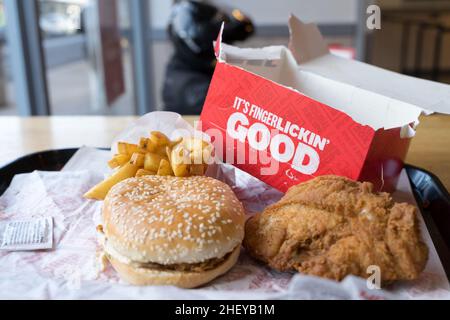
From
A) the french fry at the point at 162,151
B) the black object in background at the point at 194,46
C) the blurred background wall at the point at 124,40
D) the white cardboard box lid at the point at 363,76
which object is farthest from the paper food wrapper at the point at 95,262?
the blurred background wall at the point at 124,40

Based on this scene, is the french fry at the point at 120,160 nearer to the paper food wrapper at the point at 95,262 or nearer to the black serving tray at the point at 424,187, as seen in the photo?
the paper food wrapper at the point at 95,262

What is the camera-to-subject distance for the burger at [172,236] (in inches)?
36.2

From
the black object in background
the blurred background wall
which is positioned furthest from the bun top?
the blurred background wall

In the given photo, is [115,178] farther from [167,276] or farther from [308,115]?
[308,115]

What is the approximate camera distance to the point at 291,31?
1.47m

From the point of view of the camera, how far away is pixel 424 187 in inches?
52.8

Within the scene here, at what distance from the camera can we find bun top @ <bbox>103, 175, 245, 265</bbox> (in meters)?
0.92

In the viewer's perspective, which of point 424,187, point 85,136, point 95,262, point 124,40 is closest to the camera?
point 95,262

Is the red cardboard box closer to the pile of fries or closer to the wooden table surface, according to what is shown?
the pile of fries

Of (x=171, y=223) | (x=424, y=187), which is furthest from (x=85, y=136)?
(x=424, y=187)

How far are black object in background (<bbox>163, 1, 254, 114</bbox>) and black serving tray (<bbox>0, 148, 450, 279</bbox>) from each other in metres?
1.37

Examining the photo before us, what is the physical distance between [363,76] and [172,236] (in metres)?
0.78

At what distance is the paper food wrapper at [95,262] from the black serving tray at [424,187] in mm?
26

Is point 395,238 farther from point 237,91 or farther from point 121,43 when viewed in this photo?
point 121,43
